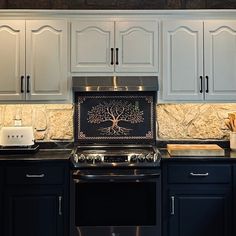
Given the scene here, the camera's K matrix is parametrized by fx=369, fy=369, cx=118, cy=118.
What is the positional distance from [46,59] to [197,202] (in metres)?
1.81

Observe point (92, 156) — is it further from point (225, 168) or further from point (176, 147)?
point (225, 168)

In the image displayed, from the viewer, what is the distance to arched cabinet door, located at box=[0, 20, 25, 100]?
3.32 m

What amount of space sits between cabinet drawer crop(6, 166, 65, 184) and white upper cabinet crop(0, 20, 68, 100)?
0.68 meters

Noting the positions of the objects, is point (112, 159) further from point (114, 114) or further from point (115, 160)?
point (114, 114)

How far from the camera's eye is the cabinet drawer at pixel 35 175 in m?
3.01

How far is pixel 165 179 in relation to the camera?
3.05 m

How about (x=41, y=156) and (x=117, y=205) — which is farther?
(x=41, y=156)

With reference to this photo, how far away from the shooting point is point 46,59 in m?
3.33

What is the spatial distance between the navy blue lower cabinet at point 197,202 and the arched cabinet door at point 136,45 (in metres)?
0.96

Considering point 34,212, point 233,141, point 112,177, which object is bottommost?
point 34,212

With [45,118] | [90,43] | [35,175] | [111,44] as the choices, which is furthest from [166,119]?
[35,175]

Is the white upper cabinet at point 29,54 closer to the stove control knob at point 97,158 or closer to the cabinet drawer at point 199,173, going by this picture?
the stove control knob at point 97,158

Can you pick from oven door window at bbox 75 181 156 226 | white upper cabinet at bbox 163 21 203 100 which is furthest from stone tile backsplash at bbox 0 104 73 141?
white upper cabinet at bbox 163 21 203 100
